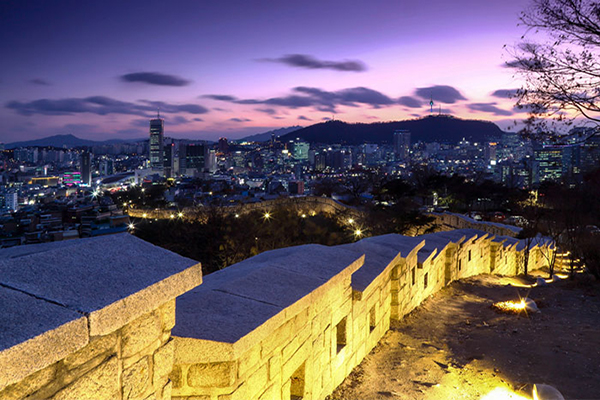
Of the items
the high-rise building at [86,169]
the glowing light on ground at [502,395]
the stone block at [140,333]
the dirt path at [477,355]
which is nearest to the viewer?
the stone block at [140,333]

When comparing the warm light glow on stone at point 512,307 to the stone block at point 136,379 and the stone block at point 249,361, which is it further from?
the stone block at point 136,379

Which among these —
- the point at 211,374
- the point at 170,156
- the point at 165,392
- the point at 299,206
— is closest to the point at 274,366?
the point at 211,374

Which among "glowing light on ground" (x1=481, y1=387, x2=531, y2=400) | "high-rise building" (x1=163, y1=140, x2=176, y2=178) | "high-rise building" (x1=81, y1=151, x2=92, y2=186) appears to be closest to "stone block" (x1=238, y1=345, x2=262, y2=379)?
"glowing light on ground" (x1=481, y1=387, x2=531, y2=400)

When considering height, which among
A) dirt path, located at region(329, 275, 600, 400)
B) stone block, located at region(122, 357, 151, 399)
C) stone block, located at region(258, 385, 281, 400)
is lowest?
dirt path, located at region(329, 275, 600, 400)

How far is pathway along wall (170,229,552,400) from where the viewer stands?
2.73 meters

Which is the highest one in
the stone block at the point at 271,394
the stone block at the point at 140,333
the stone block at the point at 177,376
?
the stone block at the point at 140,333

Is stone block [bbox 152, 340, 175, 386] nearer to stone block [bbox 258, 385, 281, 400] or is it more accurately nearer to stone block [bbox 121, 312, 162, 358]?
stone block [bbox 121, 312, 162, 358]

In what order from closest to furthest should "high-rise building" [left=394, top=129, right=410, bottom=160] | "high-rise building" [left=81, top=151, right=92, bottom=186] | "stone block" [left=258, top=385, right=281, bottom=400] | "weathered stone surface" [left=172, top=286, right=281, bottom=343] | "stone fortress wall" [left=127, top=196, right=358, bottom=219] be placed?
"weathered stone surface" [left=172, top=286, right=281, bottom=343] → "stone block" [left=258, top=385, right=281, bottom=400] → "stone fortress wall" [left=127, top=196, right=358, bottom=219] → "high-rise building" [left=81, top=151, right=92, bottom=186] → "high-rise building" [left=394, top=129, right=410, bottom=160]

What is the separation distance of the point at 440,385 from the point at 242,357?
121 inches

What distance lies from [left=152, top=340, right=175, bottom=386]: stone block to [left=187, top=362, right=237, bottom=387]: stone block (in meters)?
0.39

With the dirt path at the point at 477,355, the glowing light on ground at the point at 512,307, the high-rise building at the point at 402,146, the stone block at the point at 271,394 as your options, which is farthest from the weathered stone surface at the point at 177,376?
the high-rise building at the point at 402,146

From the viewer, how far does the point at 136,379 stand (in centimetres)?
212

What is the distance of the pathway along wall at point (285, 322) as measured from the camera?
273cm

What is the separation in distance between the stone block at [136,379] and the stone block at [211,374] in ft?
1.78
